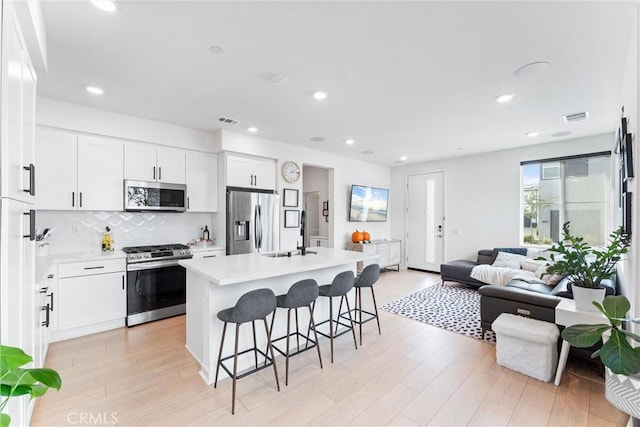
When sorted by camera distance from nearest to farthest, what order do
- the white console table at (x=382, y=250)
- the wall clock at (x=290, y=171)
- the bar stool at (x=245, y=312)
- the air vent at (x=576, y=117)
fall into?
the bar stool at (x=245, y=312), the air vent at (x=576, y=117), the wall clock at (x=290, y=171), the white console table at (x=382, y=250)

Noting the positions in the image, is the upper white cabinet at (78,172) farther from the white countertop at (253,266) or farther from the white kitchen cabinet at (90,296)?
the white countertop at (253,266)

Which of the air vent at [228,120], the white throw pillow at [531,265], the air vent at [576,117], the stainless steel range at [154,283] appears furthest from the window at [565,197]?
the stainless steel range at [154,283]

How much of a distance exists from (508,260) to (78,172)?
6252 mm

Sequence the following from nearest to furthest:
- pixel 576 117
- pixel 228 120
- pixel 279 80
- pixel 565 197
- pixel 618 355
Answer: pixel 618 355 < pixel 279 80 < pixel 576 117 < pixel 228 120 < pixel 565 197

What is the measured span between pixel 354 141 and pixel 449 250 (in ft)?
10.8

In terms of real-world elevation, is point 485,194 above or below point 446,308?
above

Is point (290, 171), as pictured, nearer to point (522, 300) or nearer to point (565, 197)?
point (522, 300)

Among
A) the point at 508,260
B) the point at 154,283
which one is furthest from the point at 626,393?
the point at 154,283

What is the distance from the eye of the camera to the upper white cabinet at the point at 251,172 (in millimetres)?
4301

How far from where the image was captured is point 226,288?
7.74 feet

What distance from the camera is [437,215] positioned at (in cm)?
638

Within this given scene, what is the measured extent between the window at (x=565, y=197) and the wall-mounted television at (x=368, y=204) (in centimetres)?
281

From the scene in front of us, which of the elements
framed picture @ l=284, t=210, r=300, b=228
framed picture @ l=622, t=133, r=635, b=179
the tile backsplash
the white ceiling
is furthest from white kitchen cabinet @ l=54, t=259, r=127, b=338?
framed picture @ l=622, t=133, r=635, b=179

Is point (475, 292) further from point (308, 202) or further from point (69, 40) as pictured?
point (69, 40)
